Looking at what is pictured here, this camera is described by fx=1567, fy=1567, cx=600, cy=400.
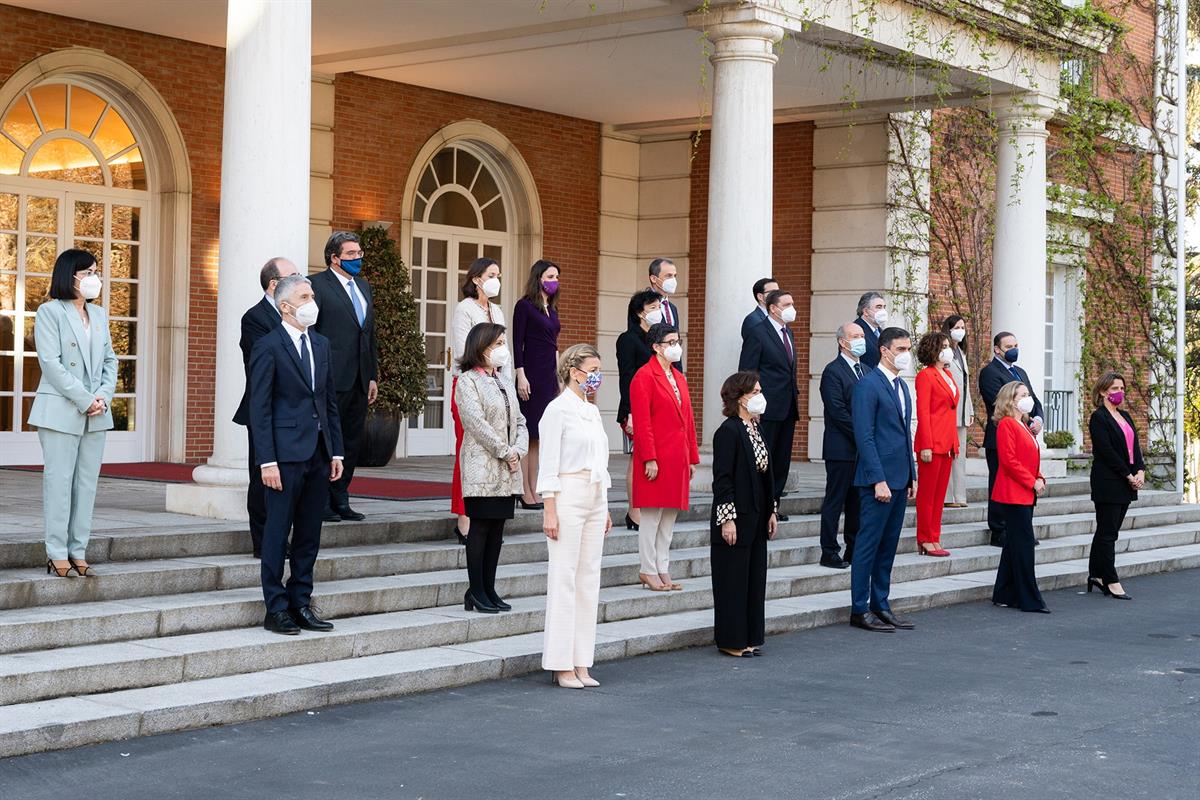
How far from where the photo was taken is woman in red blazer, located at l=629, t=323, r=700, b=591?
8.64m

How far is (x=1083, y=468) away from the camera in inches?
671

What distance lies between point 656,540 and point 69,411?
339 cm

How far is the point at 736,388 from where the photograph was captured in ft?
25.7

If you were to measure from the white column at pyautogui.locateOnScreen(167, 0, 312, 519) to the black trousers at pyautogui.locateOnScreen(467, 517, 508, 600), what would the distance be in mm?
1589

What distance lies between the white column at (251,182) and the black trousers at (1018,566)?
4726mm

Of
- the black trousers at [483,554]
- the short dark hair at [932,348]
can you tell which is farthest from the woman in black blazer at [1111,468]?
the black trousers at [483,554]

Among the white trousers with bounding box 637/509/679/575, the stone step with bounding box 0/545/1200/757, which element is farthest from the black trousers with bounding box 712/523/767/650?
the white trousers with bounding box 637/509/679/575

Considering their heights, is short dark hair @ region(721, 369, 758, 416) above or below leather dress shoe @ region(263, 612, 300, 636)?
above

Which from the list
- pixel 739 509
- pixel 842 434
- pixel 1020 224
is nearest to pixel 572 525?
pixel 739 509

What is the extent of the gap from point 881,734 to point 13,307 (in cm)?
889

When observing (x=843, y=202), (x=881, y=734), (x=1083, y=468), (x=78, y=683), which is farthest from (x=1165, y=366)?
(x=78, y=683)

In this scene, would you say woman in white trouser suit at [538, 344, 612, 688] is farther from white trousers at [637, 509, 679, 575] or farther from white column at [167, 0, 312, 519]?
white column at [167, 0, 312, 519]

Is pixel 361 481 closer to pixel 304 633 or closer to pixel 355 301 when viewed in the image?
pixel 355 301

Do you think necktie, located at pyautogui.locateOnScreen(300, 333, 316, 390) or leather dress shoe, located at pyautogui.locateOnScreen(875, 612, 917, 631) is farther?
leather dress shoe, located at pyautogui.locateOnScreen(875, 612, 917, 631)
